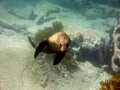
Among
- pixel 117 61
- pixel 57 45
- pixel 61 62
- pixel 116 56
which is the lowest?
pixel 61 62

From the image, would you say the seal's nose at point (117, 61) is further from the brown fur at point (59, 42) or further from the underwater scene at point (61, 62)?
the brown fur at point (59, 42)

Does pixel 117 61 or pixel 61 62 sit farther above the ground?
pixel 117 61

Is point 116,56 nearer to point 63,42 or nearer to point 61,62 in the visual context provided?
point 61,62

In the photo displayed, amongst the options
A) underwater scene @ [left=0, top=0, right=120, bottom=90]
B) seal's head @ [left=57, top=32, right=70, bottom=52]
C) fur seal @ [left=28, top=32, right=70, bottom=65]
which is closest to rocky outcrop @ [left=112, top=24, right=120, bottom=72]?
underwater scene @ [left=0, top=0, right=120, bottom=90]

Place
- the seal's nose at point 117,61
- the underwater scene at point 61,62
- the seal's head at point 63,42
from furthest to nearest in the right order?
the seal's nose at point 117,61
the underwater scene at point 61,62
the seal's head at point 63,42

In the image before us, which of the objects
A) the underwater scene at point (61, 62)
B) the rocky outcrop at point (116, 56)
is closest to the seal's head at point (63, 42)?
the underwater scene at point (61, 62)

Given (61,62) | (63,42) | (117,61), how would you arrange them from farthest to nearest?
(117,61)
(61,62)
(63,42)

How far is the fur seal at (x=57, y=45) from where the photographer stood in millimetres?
2803

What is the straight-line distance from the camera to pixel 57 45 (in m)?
2.89

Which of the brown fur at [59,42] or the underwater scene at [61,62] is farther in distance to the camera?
the underwater scene at [61,62]

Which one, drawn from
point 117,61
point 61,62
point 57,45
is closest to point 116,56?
point 117,61

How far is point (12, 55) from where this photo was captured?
301 inches

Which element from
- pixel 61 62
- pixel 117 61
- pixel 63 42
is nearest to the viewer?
pixel 63 42

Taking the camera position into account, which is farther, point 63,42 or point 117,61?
point 117,61
